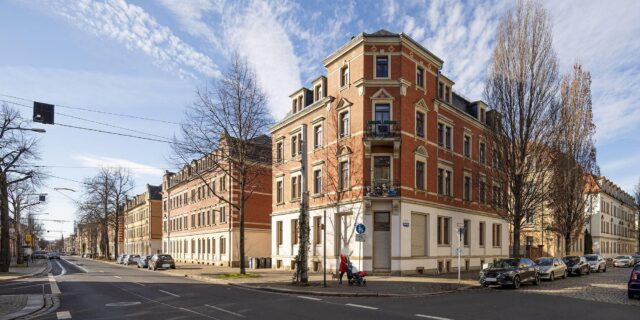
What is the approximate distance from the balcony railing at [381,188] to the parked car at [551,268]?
922 cm

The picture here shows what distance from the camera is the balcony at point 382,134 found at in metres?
29.2

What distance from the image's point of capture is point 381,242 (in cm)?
2927

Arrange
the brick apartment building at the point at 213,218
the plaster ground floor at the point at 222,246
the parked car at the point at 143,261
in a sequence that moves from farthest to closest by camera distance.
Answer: the parked car at the point at 143,261, the brick apartment building at the point at 213,218, the plaster ground floor at the point at 222,246

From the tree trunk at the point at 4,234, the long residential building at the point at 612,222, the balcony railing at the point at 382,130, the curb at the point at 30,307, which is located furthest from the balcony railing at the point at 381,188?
the long residential building at the point at 612,222

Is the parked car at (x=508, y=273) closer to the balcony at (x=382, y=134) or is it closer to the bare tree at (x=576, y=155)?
the balcony at (x=382, y=134)

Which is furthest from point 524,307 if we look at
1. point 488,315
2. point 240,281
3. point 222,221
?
point 222,221

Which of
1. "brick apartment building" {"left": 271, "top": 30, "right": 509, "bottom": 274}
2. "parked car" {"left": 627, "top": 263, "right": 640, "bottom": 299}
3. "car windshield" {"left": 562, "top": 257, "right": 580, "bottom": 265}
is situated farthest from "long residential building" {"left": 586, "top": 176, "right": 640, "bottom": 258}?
"parked car" {"left": 627, "top": 263, "right": 640, "bottom": 299}

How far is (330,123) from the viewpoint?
33.1 metres

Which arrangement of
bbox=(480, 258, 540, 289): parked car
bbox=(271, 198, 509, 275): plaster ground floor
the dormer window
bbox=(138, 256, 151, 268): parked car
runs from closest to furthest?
bbox=(480, 258, 540, 289): parked car → bbox=(271, 198, 509, 275): plaster ground floor → the dormer window → bbox=(138, 256, 151, 268): parked car

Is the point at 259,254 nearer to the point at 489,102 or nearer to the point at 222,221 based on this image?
the point at 222,221

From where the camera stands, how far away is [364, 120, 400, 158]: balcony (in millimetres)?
29219

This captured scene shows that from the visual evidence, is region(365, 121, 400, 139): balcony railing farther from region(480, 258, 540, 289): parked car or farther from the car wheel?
the car wheel

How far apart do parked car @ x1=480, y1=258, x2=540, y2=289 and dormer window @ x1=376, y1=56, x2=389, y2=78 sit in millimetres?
13288

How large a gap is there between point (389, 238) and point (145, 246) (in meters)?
70.4
